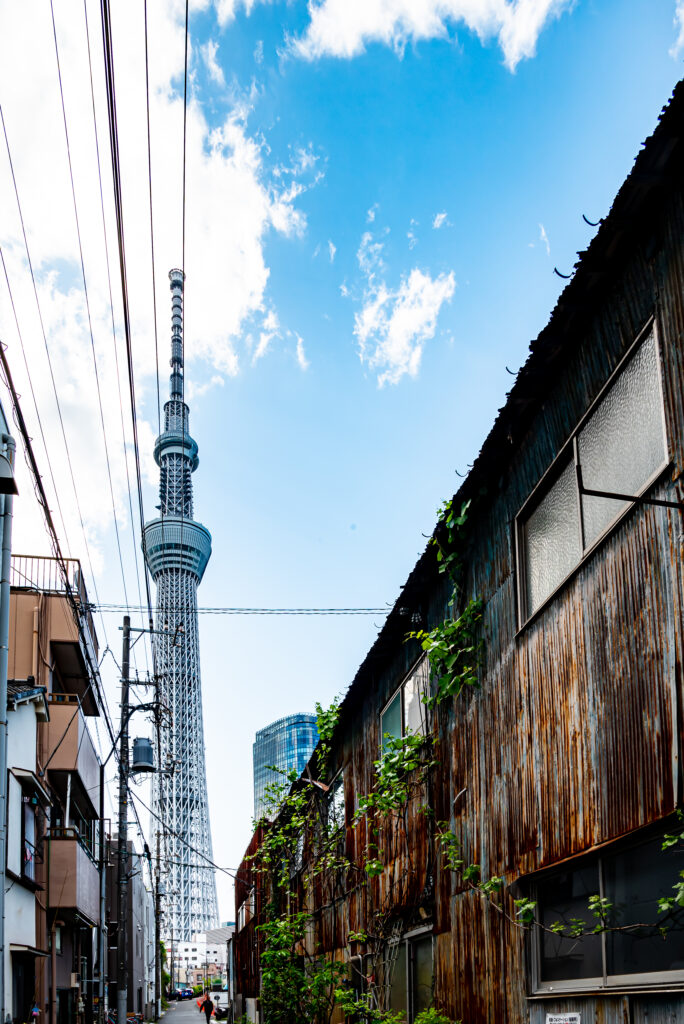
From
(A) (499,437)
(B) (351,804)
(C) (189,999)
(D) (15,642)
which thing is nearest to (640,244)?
(A) (499,437)

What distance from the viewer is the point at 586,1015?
6406 millimetres

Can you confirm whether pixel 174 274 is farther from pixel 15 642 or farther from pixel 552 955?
pixel 552 955

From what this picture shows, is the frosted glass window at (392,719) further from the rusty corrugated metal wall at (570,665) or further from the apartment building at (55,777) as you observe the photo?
the apartment building at (55,777)

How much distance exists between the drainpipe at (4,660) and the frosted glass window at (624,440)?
6.99 metres

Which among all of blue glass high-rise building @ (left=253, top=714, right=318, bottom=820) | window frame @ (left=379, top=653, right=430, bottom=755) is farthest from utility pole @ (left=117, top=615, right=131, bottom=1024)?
blue glass high-rise building @ (left=253, top=714, right=318, bottom=820)

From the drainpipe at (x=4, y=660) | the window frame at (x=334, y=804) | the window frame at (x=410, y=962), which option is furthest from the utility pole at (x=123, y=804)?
the window frame at (x=410, y=962)

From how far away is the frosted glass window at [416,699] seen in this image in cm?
1118

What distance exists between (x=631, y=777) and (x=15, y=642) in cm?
1791

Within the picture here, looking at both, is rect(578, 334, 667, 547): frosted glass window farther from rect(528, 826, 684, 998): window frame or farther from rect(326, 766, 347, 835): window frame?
rect(326, 766, 347, 835): window frame

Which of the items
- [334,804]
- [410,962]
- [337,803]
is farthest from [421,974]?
[334,804]

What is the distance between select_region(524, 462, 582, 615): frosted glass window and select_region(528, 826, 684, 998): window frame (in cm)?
188

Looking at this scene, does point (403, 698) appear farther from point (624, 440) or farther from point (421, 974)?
point (624, 440)

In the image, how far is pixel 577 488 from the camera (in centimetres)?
711

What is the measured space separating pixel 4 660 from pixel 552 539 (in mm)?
6754
